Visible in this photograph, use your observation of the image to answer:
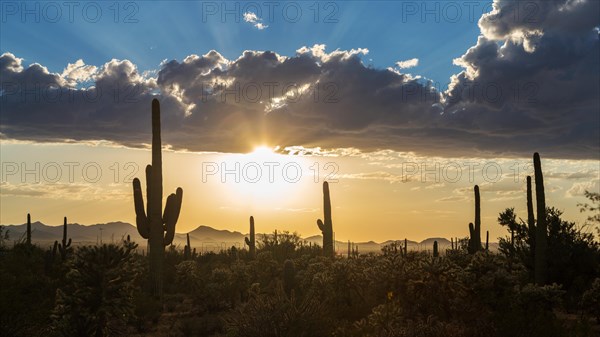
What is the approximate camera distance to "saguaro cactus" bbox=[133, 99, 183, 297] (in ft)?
74.9

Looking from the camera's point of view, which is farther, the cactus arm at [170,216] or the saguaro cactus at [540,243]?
the saguaro cactus at [540,243]

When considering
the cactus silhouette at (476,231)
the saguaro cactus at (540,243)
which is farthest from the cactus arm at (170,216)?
the cactus silhouette at (476,231)

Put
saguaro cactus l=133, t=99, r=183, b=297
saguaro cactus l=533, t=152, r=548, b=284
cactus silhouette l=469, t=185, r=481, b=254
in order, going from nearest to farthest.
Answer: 1. saguaro cactus l=133, t=99, r=183, b=297
2. saguaro cactus l=533, t=152, r=548, b=284
3. cactus silhouette l=469, t=185, r=481, b=254

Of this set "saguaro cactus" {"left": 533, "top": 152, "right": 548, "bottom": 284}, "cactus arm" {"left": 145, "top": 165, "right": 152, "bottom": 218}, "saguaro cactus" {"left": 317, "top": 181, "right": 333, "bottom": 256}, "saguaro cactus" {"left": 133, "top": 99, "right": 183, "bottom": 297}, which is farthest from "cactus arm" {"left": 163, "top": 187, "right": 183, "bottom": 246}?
"saguaro cactus" {"left": 533, "top": 152, "right": 548, "bottom": 284}

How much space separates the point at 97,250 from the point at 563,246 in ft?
75.0

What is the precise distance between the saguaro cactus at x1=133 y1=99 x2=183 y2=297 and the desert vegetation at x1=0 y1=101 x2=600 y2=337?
4 centimetres

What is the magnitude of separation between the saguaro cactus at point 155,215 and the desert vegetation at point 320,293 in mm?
44

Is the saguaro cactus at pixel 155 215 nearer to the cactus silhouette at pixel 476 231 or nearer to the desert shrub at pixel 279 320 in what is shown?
the desert shrub at pixel 279 320

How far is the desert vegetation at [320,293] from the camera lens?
12625mm

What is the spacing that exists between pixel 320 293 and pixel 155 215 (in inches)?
300

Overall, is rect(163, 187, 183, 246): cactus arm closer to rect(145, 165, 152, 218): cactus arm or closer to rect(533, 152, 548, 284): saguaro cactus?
rect(145, 165, 152, 218): cactus arm

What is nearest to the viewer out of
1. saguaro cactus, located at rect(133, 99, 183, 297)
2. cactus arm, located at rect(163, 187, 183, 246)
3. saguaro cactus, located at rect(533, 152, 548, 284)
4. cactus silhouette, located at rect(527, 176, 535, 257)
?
saguaro cactus, located at rect(133, 99, 183, 297)

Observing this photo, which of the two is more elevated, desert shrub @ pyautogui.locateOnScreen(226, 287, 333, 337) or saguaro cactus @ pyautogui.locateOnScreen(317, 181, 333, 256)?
saguaro cactus @ pyautogui.locateOnScreen(317, 181, 333, 256)

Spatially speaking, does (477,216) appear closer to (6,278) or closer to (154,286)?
(154,286)
